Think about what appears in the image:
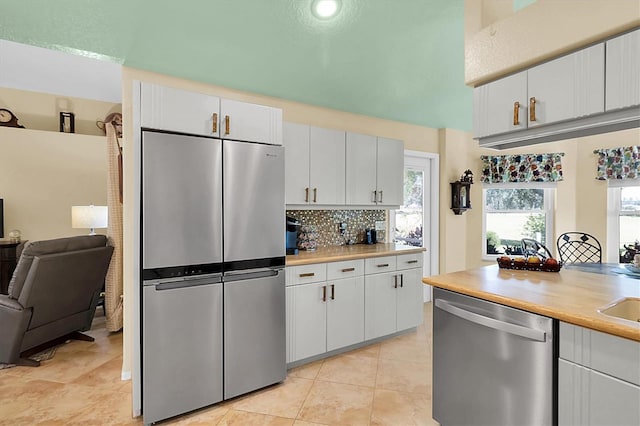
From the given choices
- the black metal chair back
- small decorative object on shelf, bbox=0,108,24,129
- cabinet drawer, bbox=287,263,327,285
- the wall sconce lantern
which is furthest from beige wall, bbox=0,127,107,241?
the black metal chair back

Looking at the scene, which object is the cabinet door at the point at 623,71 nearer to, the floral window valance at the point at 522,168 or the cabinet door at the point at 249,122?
the cabinet door at the point at 249,122

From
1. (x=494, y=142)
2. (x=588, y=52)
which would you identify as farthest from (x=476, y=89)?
(x=588, y=52)

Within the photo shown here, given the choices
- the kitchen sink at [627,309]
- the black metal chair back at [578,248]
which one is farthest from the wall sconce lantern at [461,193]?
the kitchen sink at [627,309]

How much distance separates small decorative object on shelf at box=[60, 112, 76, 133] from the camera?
446 cm

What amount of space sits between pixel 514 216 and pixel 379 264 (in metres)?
2.73

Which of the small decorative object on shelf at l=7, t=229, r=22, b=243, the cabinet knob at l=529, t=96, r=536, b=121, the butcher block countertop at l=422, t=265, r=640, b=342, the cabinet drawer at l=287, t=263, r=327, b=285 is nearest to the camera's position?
the butcher block countertop at l=422, t=265, r=640, b=342

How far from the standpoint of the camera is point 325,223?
12.1 feet

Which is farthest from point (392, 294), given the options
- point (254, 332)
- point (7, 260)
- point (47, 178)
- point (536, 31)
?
point (47, 178)

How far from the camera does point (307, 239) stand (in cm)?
340

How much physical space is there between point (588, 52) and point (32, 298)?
13.7ft

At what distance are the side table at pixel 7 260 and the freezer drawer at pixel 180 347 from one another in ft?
9.99

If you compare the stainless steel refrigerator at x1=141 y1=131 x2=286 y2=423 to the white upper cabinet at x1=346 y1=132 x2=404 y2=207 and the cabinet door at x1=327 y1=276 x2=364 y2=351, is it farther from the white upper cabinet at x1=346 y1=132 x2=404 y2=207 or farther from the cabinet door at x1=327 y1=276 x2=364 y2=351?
the white upper cabinet at x1=346 y1=132 x2=404 y2=207

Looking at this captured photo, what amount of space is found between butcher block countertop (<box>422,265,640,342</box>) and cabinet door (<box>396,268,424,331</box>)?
1.27 metres

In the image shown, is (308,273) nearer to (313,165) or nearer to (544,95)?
(313,165)
